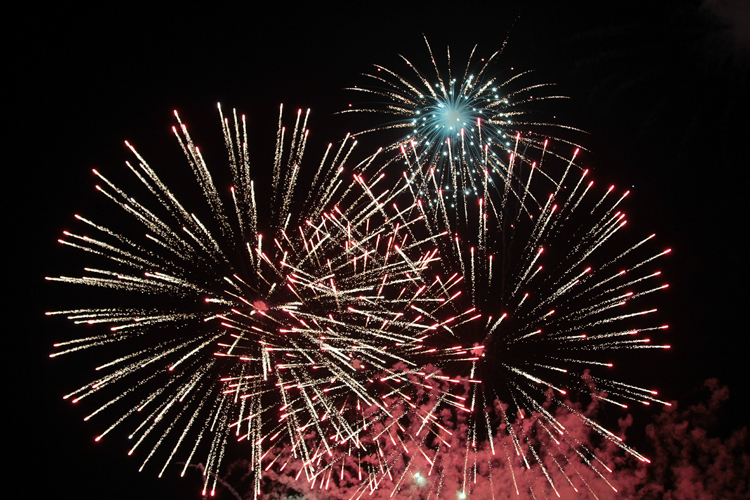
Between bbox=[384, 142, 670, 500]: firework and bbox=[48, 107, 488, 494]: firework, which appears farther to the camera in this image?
bbox=[384, 142, 670, 500]: firework

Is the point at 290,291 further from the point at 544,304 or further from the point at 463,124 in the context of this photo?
the point at 544,304

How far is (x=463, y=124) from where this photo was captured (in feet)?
25.3

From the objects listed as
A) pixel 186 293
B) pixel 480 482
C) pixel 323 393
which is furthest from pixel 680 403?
pixel 186 293

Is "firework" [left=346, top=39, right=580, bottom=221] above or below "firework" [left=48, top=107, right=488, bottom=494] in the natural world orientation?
above

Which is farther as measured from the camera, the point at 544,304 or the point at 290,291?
the point at 544,304

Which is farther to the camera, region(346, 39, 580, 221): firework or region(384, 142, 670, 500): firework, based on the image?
region(384, 142, 670, 500): firework

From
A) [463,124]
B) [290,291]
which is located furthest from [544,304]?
[290,291]

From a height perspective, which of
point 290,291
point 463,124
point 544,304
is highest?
point 463,124

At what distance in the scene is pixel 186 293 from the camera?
823 centimetres

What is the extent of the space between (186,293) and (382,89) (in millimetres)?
6349

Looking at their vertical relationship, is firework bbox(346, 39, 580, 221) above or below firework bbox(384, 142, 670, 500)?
above

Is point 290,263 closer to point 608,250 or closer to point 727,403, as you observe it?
point 608,250

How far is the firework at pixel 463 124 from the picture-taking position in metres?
7.74

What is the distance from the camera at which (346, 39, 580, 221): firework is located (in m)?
7.74
